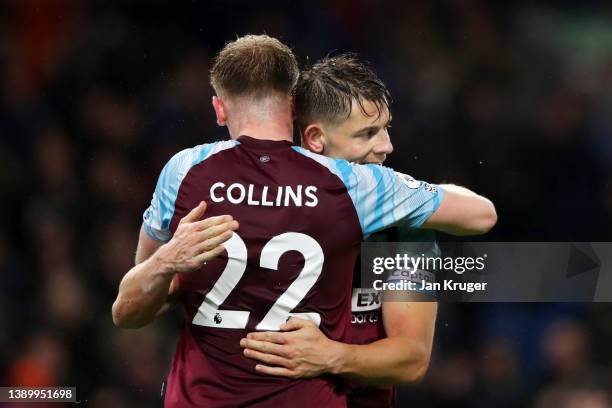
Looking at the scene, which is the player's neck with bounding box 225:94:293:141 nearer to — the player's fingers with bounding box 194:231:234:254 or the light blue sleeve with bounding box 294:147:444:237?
the light blue sleeve with bounding box 294:147:444:237

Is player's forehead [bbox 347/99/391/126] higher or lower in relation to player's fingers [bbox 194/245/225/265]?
higher

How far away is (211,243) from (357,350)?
2.33 ft

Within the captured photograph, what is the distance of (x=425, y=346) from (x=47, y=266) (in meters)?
4.20

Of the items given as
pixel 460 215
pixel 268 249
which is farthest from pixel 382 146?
pixel 268 249

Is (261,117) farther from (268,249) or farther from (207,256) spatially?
(207,256)

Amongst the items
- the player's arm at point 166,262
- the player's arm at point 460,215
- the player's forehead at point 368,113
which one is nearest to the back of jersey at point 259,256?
the player's arm at point 166,262

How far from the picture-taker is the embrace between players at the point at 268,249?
3.08m

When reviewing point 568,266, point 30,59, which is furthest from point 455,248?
point 30,59

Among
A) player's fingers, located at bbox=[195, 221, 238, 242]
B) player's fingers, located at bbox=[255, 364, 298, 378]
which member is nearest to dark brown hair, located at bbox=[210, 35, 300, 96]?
player's fingers, located at bbox=[195, 221, 238, 242]

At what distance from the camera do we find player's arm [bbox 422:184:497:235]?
11.0 feet

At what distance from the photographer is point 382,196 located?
10.6ft

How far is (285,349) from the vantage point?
3.07 metres

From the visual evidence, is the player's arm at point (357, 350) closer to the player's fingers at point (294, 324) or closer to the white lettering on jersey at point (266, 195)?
the player's fingers at point (294, 324)

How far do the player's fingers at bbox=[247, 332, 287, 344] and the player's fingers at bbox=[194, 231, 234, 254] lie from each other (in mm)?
394
